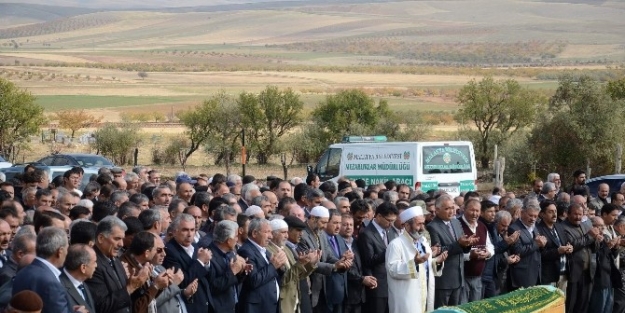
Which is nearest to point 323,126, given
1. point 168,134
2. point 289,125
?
point 289,125

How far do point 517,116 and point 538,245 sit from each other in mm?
37650

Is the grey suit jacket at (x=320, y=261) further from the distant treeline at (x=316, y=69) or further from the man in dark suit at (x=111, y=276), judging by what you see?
the distant treeline at (x=316, y=69)

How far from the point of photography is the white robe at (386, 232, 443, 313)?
37.9ft

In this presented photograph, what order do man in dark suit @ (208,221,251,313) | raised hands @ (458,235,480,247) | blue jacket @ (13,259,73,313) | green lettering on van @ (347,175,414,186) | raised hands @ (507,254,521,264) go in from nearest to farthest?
1. blue jacket @ (13,259,73,313)
2. man in dark suit @ (208,221,251,313)
3. raised hands @ (458,235,480,247)
4. raised hands @ (507,254,521,264)
5. green lettering on van @ (347,175,414,186)

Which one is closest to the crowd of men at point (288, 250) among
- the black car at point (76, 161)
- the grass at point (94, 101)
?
the black car at point (76, 161)

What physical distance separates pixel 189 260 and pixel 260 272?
75 cm

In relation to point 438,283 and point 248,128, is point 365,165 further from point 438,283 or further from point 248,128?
point 248,128

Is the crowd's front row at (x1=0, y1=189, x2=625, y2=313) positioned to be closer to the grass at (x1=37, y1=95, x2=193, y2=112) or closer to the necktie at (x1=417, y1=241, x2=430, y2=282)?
the necktie at (x1=417, y1=241, x2=430, y2=282)

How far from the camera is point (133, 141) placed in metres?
48.2

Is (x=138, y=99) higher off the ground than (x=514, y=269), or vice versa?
(x=514, y=269)

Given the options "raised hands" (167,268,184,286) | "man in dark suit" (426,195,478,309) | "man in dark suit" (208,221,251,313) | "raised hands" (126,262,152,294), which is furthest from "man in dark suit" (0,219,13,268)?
"man in dark suit" (426,195,478,309)

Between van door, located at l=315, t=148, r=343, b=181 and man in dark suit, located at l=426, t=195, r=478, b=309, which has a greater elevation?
man in dark suit, located at l=426, t=195, r=478, b=309

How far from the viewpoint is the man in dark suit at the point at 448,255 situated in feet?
40.5

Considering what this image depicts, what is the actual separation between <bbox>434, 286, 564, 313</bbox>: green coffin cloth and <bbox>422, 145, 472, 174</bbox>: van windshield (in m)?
12.2
